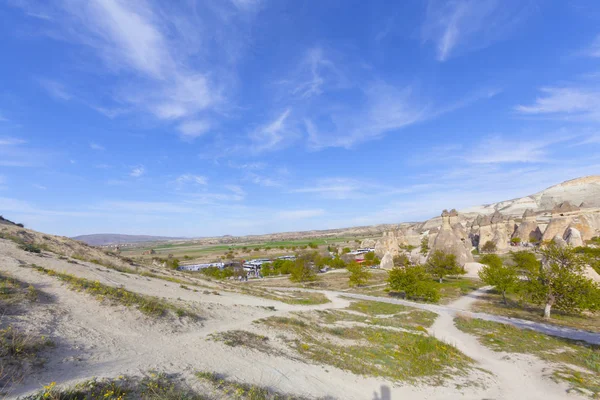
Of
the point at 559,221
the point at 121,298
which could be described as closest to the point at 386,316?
the point at 121,298

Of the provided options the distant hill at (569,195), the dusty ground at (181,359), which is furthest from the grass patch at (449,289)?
the distant hill at (569,195)

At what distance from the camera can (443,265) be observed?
4412cm

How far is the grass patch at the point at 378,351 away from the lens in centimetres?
1177

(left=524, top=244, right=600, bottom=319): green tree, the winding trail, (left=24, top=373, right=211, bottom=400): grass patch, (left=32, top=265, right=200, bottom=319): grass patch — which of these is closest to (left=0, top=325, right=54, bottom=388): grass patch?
(left=24, top=373, right=211, bottom=400): grass patch

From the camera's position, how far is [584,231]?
64.7 metres

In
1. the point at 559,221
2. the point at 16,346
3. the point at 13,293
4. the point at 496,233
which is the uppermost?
the point at 559,221

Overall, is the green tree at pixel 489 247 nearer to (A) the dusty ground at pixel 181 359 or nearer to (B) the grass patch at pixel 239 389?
(A) the dusty ground at pixel 181 359

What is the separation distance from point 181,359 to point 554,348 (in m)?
21.5

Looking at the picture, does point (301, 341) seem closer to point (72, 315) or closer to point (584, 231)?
point (72, 315)

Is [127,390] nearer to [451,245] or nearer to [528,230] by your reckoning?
[451,245]

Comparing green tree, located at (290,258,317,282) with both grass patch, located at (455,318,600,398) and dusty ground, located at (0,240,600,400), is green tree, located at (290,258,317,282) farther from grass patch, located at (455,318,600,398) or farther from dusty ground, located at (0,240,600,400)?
dusty ground, located at (0,240,600,400)

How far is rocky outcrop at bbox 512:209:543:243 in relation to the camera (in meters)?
76.8

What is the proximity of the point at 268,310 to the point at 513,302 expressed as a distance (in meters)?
29.1

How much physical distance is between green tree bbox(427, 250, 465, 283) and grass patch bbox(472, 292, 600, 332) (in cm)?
1009
